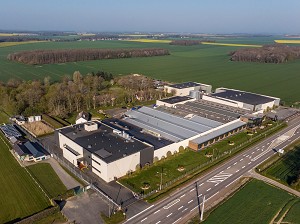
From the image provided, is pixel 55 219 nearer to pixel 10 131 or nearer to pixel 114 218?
pixel 114 218

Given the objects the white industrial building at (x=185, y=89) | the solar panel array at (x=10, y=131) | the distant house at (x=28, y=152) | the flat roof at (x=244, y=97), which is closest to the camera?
the distant house at (x=28, y=152)

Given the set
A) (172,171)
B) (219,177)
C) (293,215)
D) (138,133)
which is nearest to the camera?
(293,215)

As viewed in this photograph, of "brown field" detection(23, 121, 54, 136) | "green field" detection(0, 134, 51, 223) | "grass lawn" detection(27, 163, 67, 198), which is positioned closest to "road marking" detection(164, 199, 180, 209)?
"grass lawn" detection(27, 163, 67, 198)

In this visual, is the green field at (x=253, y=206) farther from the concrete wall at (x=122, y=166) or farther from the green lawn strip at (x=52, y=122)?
the green lawn strip at (x=52, y=122)

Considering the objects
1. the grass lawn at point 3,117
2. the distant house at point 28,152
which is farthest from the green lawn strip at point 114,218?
the grass lawn at point 3,117

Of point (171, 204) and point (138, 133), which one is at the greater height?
point (138, 133)

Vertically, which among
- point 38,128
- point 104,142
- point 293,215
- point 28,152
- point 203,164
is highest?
point 104,142

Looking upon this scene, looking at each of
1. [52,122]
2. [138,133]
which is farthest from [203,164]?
[52,122]
